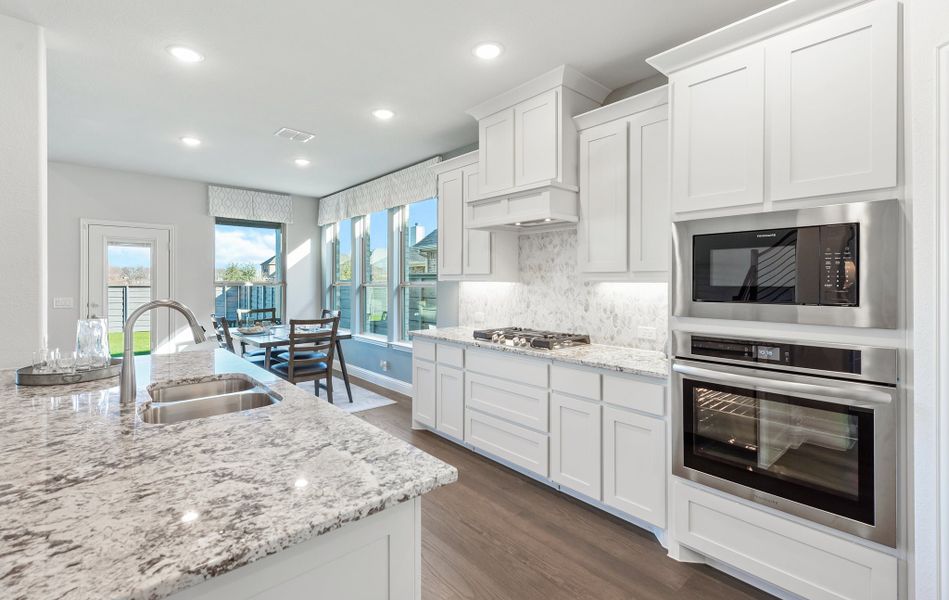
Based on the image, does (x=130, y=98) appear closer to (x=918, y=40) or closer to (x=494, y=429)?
(x=494, y=429)

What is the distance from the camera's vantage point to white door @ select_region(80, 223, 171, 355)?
5016 mm

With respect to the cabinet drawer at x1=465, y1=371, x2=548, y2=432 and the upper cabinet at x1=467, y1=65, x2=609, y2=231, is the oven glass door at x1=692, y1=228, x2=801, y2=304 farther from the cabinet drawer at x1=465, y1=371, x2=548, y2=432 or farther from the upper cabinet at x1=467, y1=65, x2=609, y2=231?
the cabinet drawer at x1=465, y1=371, x2=548, y2=432

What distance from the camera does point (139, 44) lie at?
248cm

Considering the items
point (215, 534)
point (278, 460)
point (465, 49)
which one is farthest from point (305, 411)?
point (465, 49)

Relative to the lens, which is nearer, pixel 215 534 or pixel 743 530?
pixel 215 534

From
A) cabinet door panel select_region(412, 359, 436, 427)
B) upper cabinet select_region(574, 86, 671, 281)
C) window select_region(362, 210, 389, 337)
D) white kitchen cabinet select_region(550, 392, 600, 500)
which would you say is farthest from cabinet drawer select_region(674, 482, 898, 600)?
window select_region(362, 210, 389, 337)

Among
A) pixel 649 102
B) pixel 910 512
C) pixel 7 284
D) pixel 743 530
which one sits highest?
pixel 649 102

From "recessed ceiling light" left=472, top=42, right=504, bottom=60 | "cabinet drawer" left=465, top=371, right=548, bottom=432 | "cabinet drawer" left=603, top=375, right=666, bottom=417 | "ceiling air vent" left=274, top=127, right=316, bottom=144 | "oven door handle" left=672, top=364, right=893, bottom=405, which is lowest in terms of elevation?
"cabinet drawer" left=465, top=371, right=548, bottom=432

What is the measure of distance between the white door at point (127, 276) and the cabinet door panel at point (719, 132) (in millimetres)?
5898

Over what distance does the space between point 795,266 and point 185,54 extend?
3.39 m

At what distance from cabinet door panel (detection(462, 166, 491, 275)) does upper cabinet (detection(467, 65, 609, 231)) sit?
0.98ft

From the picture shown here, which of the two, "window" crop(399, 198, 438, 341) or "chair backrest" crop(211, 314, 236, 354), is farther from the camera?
"window" crop(399, 198, 438, 341)

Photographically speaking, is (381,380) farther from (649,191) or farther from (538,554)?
(649,191)

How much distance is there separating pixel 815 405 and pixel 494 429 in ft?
6.30
